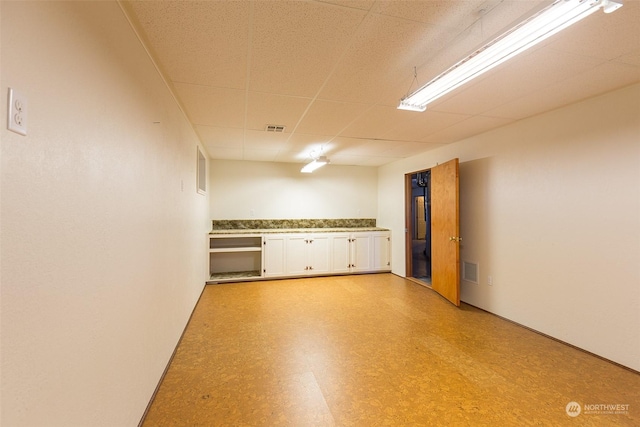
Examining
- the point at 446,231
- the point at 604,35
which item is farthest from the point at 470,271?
the point at 604,35

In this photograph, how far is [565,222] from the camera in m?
2.71

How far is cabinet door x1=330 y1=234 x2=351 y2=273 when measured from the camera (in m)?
5.48

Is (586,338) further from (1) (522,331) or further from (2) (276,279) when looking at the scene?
(2) (276,279)

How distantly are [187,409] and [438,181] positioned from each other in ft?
13.0

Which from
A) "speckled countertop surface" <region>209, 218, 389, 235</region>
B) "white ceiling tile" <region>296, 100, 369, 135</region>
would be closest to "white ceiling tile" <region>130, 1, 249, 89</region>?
"white ceiling tile" <region>296, 100, 369, 135</region>

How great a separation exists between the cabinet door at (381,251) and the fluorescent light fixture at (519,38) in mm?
4110

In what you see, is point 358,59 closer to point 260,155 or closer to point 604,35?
point 604,35

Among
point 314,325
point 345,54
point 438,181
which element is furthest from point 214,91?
point 438,181

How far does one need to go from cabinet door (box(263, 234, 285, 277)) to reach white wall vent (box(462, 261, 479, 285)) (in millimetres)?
3013

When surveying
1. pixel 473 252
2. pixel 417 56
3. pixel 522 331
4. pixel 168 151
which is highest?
Result: pixel 417 56

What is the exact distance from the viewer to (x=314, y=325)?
3.12m

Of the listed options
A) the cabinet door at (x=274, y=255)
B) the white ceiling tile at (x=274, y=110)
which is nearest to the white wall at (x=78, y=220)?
the white ceiling tile at (x=274, y=110)
